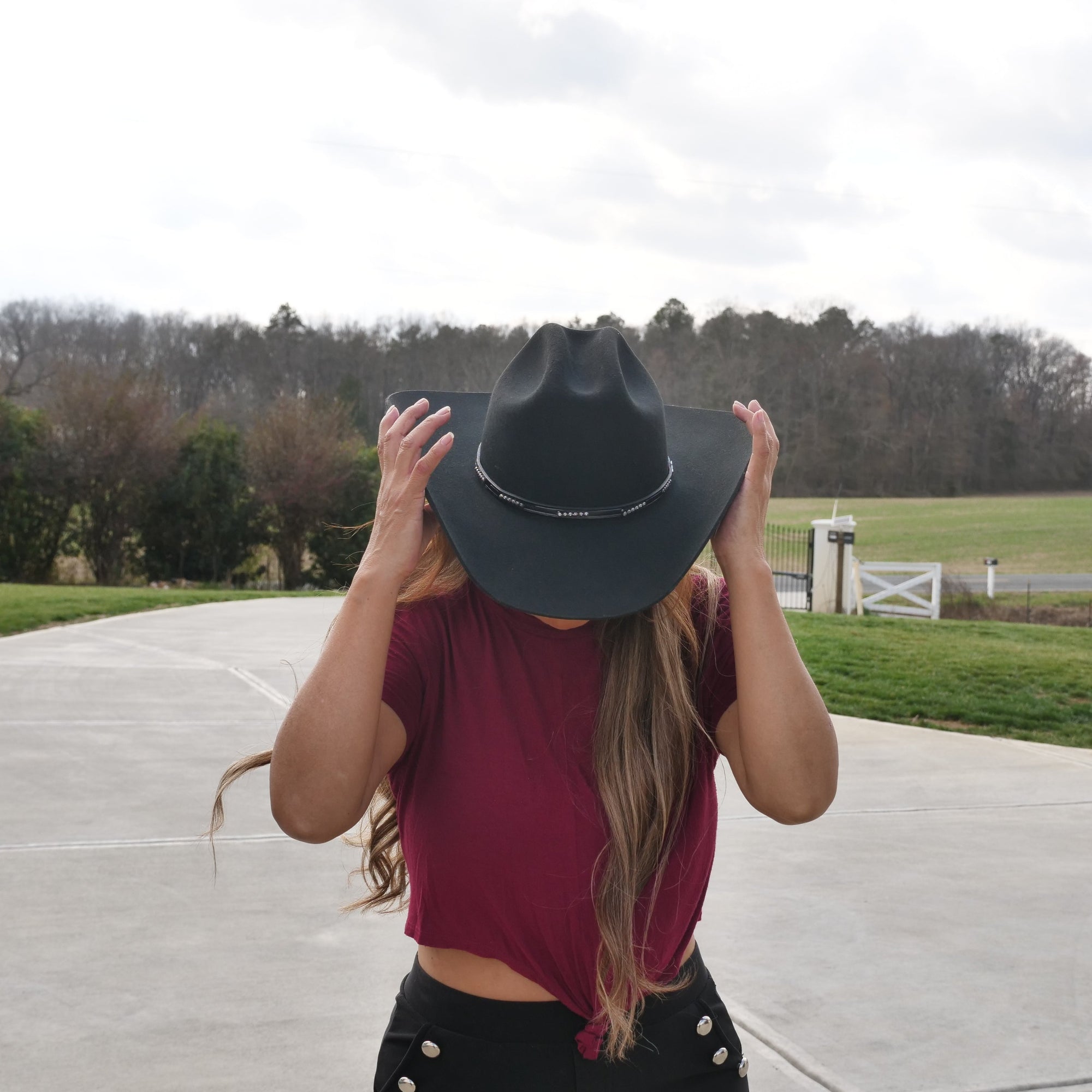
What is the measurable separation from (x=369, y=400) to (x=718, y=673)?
51770 millimetres

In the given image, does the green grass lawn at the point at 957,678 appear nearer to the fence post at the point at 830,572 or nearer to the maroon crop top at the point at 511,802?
the fence post at the point at 830,572

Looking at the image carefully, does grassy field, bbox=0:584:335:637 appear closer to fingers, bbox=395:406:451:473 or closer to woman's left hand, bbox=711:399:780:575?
fingers, bbox=395:406:451:473

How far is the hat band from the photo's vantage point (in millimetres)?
1267

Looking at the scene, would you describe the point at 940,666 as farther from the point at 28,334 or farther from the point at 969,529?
the point at 28,334

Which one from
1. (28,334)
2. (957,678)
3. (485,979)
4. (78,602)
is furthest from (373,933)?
(28,334)

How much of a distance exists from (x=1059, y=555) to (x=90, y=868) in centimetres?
3597

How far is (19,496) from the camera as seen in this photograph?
2109cm

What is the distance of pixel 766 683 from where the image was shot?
1.29 meters

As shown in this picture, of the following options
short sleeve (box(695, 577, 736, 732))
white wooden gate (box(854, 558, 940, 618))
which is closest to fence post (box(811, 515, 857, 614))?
white wooden gate (box(854, 558, 940, 618))

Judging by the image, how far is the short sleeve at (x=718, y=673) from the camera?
1.39 meters

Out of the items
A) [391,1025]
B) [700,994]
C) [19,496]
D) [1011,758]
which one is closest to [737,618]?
[700,994]

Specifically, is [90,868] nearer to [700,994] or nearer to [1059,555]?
[700,994]

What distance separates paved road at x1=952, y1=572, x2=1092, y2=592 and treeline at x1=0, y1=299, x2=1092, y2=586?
532 inches

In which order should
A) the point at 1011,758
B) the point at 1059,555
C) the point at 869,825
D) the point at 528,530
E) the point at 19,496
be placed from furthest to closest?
the point at 1059,555
the point at 19,496
the point at 1011,758
the point at 869,825
the point at 528,530
